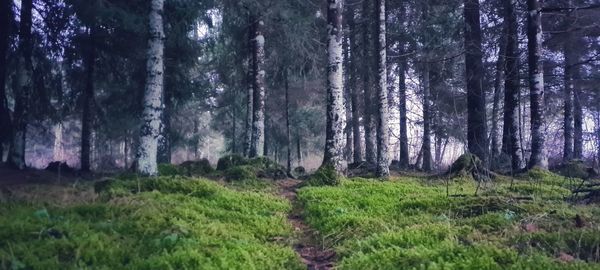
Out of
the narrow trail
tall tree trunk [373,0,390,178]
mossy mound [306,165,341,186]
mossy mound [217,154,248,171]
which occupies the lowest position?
the narrow trail

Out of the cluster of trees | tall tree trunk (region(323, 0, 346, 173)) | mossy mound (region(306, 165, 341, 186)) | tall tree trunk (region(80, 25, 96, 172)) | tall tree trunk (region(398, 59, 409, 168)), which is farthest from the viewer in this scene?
tall tree trunk (region(398, 59, 409, 168))

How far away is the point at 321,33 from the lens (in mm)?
19984

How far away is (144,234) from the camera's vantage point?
5.19 m

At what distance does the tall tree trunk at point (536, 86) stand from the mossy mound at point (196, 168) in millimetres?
9605

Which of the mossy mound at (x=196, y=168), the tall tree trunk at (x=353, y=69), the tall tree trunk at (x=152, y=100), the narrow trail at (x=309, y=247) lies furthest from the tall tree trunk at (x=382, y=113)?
the tall tree trunk at (x=353, y=69)

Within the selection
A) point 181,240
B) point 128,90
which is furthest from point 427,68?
point 181,240

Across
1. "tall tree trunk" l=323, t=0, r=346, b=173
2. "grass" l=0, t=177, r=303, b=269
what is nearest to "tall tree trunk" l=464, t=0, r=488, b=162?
"tall tree trunk" l=323, t=0, r=346, b=173

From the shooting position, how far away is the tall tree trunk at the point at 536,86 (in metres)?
13.1

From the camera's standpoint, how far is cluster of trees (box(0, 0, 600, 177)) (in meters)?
12.0

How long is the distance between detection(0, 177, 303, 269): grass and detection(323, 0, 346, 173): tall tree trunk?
4.11 metres

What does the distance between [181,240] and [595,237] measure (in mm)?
4162

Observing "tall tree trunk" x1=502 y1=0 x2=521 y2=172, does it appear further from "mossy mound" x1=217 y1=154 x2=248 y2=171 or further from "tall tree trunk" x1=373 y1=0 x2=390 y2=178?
"mossy mound" x1=217 y1=154 x2=248 y2=171

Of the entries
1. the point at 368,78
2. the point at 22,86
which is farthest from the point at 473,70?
the point at 22,86

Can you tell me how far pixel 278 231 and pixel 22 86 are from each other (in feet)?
37.8
